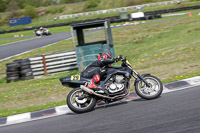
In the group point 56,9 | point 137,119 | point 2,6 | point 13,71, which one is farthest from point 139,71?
point 2,6

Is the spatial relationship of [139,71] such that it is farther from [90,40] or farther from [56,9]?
[56,9]

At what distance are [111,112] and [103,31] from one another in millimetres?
6866

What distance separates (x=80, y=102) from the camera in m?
6.86

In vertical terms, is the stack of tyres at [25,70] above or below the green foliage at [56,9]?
below

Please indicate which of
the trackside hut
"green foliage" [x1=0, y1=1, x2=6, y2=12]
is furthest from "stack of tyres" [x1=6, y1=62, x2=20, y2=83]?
"green foliage" [x1=0, y1=1, x2=6, y2=12]

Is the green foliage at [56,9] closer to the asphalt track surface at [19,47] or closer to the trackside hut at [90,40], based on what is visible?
the asphalt track surface at [19,47]

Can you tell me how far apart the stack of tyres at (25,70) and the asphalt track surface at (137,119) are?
651cm

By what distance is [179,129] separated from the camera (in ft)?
15.6

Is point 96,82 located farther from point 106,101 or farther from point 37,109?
point 37,109

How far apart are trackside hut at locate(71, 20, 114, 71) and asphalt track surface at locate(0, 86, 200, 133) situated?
5.70 metres

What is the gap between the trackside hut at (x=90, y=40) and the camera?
12.5 meters

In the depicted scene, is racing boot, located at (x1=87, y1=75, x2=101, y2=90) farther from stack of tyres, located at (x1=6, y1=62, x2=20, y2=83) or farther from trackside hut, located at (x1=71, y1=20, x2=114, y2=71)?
stack of tyres, located at (x1=6, y1=62, x2=20, y2=83)

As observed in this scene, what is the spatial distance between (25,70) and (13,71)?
50 cm

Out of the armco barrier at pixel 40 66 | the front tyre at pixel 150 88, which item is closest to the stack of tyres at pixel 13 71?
the armco barrier at pixel 40 66
